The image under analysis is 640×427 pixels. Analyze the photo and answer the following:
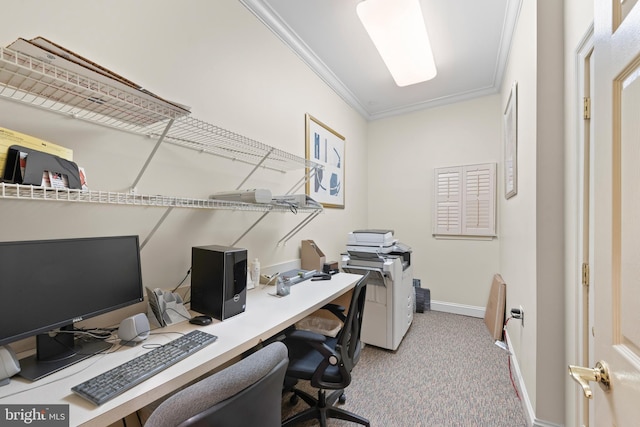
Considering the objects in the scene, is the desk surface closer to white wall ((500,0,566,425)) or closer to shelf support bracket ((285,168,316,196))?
shelf support bracket ((285,168,316,196))

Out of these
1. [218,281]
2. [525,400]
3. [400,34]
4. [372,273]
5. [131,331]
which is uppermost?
[400,34]

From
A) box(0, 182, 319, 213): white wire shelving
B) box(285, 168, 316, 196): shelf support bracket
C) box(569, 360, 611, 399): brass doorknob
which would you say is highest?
box(285, 168, 316, 196): shelf support bracket

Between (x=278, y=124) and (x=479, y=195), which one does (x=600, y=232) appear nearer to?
(x=278, y=124)

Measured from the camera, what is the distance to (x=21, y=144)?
819 millimetres

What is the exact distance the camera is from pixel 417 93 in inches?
131

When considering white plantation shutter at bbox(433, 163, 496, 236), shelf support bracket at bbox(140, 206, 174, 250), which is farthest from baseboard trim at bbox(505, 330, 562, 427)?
shelf support bracket at bbox(140, 206, 174, 250)

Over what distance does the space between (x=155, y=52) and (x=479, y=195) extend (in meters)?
3.53

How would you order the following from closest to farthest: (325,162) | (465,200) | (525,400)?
(525,400) → (325,162) → (465,200)

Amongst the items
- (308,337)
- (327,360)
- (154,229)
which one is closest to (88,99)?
(154,229)

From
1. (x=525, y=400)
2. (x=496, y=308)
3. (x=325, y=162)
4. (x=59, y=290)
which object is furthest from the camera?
(x=325, y=162)

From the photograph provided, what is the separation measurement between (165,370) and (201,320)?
38 cm

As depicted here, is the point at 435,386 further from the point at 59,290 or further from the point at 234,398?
the point at 59,290

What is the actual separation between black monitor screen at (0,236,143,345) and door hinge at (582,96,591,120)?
2.14 m

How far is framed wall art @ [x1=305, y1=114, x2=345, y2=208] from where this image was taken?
103 inches
